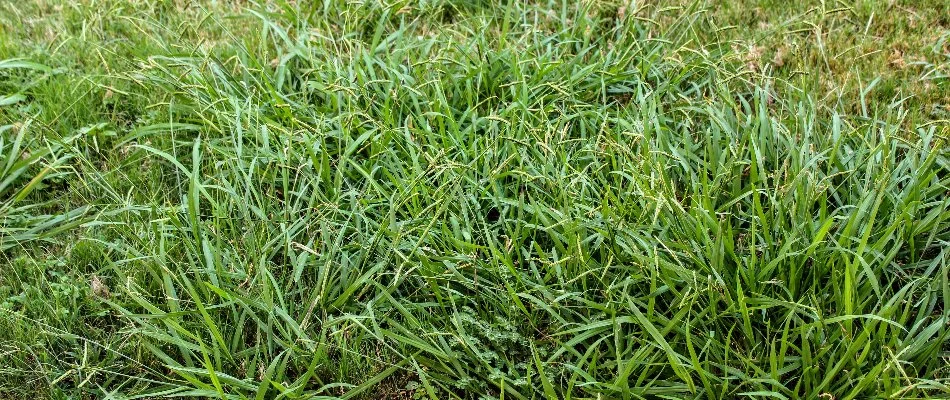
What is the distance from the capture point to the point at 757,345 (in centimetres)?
278

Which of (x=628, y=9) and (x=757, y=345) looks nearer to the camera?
(x=757, y=345)

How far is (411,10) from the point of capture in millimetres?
4258

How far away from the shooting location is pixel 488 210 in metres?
3.28

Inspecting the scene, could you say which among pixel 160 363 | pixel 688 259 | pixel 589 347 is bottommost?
pixel 160 363

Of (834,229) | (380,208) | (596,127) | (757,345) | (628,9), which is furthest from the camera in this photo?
(628,9)

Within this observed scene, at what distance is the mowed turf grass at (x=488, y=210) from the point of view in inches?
109

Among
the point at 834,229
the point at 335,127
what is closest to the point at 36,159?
the point at 335,127

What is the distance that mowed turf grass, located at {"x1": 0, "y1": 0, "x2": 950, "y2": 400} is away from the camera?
2777mm

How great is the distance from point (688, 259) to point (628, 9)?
1548 millimetres

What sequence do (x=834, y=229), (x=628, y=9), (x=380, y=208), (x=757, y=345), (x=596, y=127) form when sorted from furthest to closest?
(x=628, y=9) < (x=596, y=127) < (x=380, y=208) < (x=834, y=229) < (x=757, y=345)

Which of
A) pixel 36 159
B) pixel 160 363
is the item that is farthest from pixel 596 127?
pixel 36 159

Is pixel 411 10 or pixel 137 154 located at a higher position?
pixel 411 10

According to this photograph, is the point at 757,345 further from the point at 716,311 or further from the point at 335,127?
the point at 335,127

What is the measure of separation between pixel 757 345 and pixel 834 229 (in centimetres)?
59
